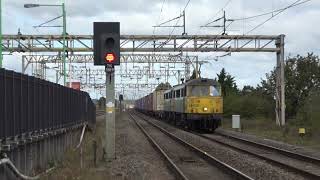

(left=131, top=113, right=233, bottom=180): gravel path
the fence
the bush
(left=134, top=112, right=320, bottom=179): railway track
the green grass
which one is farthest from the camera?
the bush

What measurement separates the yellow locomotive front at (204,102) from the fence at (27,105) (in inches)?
728

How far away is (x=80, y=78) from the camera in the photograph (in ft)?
321

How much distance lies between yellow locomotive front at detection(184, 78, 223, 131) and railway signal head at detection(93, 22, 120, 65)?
64.5 feet

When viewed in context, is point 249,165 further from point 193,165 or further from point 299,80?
point 299,80

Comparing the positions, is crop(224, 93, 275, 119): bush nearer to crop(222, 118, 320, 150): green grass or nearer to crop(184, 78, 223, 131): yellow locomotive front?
crop(222, 118, 320, 150): green grass

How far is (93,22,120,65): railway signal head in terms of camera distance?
66.7 feet

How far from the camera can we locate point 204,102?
3984 centimetres

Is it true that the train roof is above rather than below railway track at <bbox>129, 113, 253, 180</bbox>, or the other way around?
above

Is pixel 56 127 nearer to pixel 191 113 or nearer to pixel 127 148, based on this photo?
pixel 127 148

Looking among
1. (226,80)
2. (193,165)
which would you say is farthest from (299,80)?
(193,165)

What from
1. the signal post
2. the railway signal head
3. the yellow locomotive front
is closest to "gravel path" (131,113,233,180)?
the signal post

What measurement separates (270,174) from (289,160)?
4.70 m

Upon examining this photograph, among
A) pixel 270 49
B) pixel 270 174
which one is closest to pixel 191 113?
pixel 270 49

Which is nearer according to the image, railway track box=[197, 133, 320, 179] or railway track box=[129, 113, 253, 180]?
railway track box=[129, 113, 253, 180]
